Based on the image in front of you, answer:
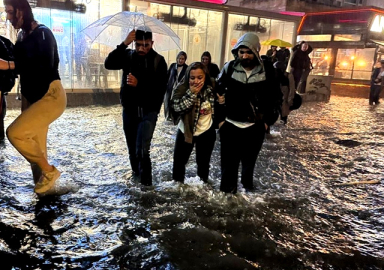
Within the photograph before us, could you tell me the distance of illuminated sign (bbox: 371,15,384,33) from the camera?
2146 centimetres

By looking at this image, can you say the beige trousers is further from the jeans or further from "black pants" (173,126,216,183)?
the jeans

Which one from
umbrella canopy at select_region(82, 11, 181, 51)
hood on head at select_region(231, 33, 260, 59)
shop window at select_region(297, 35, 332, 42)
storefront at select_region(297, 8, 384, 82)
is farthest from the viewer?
shop window at select_region(297, 35, 332, 42)

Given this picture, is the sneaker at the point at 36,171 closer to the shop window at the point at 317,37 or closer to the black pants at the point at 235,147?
the black pants at the point at 235,147

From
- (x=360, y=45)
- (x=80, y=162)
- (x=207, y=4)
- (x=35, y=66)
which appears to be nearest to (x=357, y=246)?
(x=35, y=66)

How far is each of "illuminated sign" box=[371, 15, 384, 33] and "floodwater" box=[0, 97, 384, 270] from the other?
17.8 meters

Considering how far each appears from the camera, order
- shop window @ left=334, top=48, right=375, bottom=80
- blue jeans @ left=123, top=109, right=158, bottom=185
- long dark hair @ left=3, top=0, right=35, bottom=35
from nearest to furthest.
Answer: long dark hair @ left=3, top=0, right=35, bottom=35 < blue jeans @ left=123, top=109, right=158, bottom=185 < shop window @ left=334, top=48, right=375, bottom=80

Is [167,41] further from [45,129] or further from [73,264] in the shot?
[73,264]

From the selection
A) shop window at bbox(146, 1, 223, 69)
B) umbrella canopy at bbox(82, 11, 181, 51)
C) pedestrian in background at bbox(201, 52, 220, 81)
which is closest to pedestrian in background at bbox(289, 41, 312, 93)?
shop window at bbox(146, 1, 223, 69)

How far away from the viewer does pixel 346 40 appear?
2292cm

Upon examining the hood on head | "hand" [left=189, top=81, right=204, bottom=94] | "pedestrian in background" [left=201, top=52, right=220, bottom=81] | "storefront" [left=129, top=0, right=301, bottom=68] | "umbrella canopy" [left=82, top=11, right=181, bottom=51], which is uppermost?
"storefront" [left=129, top=0, right=301, bottom=68]

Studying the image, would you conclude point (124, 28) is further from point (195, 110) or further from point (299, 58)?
point (299, 58)

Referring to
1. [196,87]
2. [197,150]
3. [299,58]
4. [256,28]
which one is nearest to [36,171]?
[197,150]

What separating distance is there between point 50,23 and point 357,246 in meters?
11.3

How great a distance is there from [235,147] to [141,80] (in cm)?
143
